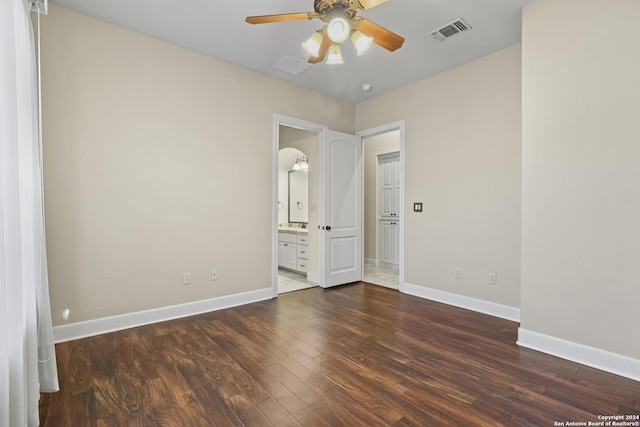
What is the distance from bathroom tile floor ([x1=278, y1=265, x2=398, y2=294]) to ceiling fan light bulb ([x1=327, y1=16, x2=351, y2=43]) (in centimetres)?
326

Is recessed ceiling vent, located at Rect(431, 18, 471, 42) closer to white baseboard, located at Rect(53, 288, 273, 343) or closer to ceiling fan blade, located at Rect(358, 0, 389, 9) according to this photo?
ceiling fan blade, located at Rect(358, 0, 389, 9)

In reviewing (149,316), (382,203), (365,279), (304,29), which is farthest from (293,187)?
(149,316)

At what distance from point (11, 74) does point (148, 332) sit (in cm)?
235

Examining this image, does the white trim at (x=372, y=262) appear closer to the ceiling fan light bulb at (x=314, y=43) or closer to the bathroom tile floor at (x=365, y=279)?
the bathroom tile floor at (x=365, y=279)

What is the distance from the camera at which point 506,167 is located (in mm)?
3307

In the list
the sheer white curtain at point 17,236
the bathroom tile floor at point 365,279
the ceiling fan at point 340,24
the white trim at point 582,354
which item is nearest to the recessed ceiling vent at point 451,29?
the ceiling fan at point 340,24

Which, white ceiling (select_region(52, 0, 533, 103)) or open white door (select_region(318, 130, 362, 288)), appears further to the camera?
open white door (select_region(318, 130, 362, 288))

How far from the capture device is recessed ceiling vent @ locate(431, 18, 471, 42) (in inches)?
111

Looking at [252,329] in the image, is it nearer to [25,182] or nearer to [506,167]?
[25,182]

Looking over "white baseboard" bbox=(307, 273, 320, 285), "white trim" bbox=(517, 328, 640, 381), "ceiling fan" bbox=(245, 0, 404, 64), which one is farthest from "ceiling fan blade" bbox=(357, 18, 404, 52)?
"white baseboard" bbox=(307, 273, 320, 285)

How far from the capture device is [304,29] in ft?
9.52

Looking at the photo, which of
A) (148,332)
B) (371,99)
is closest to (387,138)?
(371,99)

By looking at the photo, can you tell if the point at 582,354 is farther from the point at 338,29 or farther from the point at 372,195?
the point at 372,195

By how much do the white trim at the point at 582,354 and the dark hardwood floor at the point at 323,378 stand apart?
8 cm
